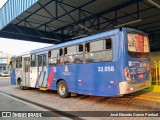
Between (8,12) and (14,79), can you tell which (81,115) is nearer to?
(14,79)

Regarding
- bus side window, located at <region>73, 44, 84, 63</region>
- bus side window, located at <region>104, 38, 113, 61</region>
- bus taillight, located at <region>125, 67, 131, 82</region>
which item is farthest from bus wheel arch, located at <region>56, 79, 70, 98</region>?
bus taillight, located at <region>125, 67, 131, 82</region>

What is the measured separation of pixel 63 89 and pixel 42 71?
236cm

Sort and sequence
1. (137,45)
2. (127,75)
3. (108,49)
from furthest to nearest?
(137,45), (108,49), (127,75)

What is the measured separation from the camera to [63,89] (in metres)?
10.9

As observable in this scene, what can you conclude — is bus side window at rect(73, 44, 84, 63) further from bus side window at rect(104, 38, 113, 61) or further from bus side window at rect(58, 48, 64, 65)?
bus side window at rect(104, 38, 113, 61)

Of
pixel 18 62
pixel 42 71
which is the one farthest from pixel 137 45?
pixel 18 62

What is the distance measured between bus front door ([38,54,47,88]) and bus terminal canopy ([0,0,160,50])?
392 centimetres

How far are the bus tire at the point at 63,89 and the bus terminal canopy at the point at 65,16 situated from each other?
14.6ft

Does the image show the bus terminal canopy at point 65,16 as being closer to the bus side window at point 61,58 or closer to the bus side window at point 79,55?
the bus side window at point 61,58

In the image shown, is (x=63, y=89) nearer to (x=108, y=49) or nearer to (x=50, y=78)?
(x=50, y=78)

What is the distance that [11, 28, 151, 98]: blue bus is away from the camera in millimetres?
7812

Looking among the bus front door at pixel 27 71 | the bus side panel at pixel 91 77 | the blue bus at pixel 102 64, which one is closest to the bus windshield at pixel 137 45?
the blue bus at pixel 102 64

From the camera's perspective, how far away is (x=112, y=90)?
7.85 metres

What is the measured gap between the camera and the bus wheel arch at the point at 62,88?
10.6m
